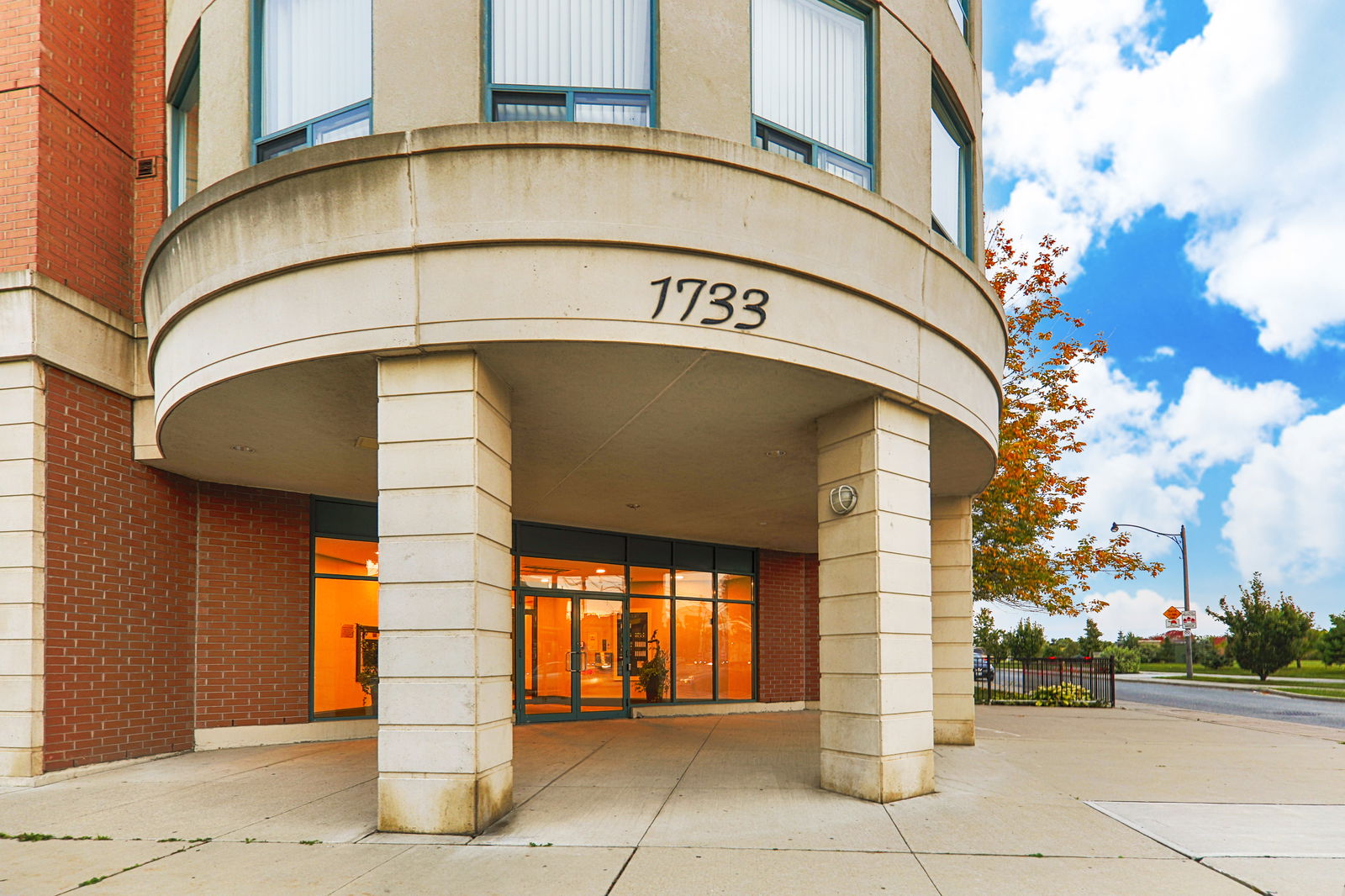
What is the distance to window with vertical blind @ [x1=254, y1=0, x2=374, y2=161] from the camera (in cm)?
902

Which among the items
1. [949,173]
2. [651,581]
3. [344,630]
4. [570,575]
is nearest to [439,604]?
[344,630]

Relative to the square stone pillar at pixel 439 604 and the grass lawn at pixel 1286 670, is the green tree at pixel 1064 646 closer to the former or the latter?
the grass lawn at pixel 1286 670

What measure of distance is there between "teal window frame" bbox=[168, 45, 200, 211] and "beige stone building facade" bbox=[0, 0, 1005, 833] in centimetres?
4

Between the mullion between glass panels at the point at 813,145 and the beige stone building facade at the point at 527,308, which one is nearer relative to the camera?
the beige stone building facade at the point at 527,308

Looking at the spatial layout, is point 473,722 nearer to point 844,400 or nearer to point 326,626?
point 844,400

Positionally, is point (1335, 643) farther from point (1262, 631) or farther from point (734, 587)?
point (734, 587)

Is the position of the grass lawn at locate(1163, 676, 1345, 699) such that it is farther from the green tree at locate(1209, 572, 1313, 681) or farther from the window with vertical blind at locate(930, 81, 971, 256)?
the window with vertical blind at locate(930, 81, 971, 256)

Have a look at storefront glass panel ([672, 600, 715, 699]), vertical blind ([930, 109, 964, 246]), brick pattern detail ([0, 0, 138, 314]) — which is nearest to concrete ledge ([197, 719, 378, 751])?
brick pattern detail ([0, 0, 138, 314])

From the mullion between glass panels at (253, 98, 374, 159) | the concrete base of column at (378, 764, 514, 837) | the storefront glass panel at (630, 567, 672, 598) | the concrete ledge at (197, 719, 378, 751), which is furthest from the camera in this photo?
the storefront glass panel at (630, 567, 672, 598)

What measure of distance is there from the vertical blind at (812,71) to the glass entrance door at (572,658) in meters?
10.1

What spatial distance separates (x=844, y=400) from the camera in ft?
32.3

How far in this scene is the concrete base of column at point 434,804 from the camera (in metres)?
7.71

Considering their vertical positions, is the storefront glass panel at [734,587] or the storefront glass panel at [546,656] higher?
the storefront glass panel at [734,587]

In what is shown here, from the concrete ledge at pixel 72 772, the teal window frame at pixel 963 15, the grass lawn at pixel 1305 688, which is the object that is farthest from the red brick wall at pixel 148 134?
the grass lawn at pixel 1305 688
